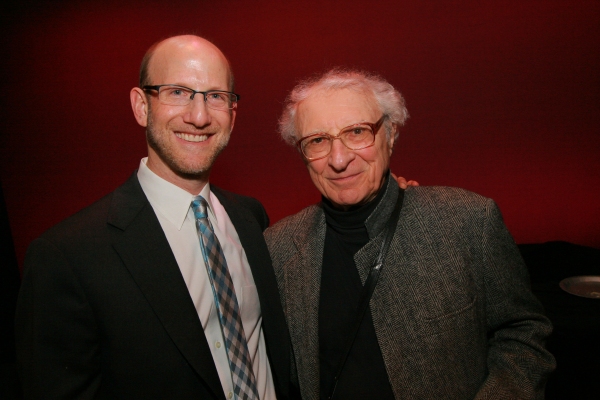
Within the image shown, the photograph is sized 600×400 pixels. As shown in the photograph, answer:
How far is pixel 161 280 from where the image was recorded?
4.43 ft

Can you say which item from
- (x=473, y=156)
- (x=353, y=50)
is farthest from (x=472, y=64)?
(x=353, y=50)

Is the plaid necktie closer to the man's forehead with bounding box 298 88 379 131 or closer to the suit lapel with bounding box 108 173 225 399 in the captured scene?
the suit lapel with bounding box 108 173 225 399

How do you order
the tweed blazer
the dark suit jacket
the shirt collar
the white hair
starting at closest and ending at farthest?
the dark suit jacket, the tweed blazer, the shirt collar, the white hair

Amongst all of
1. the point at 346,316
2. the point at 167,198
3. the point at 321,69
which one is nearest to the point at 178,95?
the point at 167,198

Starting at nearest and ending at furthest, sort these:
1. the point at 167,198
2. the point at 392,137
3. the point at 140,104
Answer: the point at 167,198 < the point at 140,104 < the point at 392,137

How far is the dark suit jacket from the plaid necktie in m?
0.10

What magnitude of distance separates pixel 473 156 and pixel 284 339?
8.87 feet

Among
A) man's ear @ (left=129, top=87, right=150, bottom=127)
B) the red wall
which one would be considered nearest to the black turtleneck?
→ man's ear @ (left=129, top=87, right=150, bottom=127)

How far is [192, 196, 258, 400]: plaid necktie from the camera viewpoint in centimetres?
143

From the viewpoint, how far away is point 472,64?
11.1 feet

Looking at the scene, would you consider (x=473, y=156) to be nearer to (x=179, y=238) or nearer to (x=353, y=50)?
(x=353, y=50)

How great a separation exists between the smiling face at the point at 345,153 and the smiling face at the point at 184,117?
1.34 ft

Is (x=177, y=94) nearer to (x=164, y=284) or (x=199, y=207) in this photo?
(x=199, y=207)

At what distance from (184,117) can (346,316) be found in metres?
1.05
